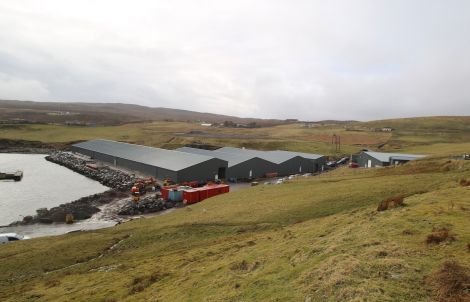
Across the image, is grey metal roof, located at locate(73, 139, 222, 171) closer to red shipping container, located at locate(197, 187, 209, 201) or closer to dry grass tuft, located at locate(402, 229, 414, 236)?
red shipping container, located at locate(197, 187, 209, 201)

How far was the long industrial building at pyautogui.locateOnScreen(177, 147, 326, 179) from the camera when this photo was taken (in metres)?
92.2

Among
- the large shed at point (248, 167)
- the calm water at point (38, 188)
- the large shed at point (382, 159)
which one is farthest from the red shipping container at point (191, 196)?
the large shed at point (382, 159)

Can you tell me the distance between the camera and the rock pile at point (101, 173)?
84.6m

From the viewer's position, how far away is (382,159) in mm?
93438

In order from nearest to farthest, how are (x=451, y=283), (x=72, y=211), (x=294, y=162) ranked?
(x=451, y=283) → (x=72, y=211) → (x=294, y=162)

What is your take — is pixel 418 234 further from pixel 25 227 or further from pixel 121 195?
pixel 121 195

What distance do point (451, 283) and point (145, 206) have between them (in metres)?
52.5

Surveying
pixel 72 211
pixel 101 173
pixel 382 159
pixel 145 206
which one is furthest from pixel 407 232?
pixel 101 173

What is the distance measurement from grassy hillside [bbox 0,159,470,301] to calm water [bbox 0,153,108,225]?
90.1ft

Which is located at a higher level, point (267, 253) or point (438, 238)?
point (438, 238)

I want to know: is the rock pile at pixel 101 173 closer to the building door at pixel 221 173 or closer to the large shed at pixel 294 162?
the building door at pixel 221 173

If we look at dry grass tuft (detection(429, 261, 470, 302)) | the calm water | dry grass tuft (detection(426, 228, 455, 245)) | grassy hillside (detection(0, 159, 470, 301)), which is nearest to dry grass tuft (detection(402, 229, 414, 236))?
grassy hillside (detection(0, 159, 470, 301))

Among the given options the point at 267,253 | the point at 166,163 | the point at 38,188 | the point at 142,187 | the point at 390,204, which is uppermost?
the point at 390,204

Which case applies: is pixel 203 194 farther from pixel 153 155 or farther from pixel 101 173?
pixel 101 173
